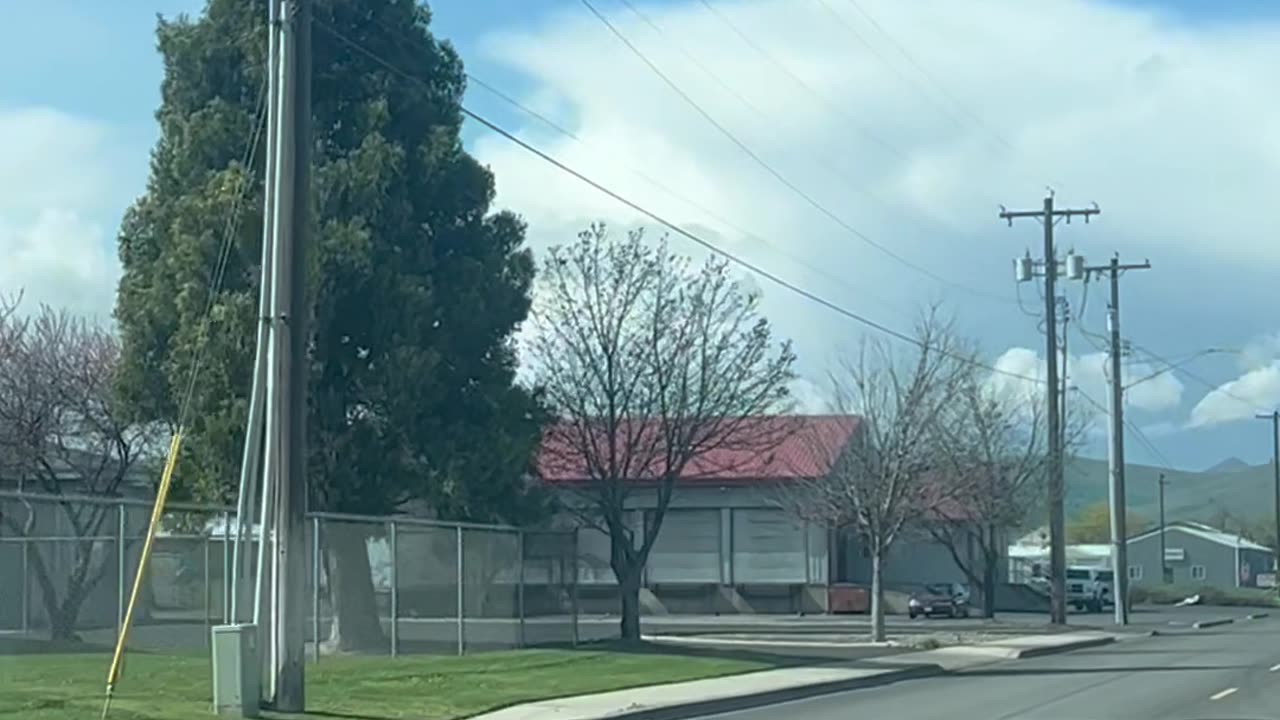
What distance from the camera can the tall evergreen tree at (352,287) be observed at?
35.4 m

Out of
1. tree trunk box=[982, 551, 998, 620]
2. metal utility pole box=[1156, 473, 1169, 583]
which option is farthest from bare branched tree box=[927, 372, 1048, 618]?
metal utility pole box=[1156, 473, 1169, 583]

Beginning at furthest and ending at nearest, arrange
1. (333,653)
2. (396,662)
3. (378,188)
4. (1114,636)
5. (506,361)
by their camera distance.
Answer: (1114,636) → (506,361) → (378,188) → (333,653) → (396,662)

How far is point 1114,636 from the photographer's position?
1965 inches

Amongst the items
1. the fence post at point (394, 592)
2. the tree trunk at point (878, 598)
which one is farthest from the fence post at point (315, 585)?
the tree trunk at point (878, 598)

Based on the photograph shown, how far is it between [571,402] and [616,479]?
6.59 ft

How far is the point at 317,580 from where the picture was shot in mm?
31641

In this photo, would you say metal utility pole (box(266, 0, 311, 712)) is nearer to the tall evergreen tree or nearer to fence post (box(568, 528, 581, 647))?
the tall evergreen tree

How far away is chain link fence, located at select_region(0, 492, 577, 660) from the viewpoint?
28828 millimetres

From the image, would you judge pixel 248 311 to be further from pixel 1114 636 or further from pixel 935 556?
pixel 935 556

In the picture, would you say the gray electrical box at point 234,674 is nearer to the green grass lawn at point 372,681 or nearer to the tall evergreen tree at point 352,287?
the green grass lawn at point 372,681

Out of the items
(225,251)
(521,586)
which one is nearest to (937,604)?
(521,586)

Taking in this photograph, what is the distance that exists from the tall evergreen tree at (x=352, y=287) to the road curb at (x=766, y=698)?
9.63 metres

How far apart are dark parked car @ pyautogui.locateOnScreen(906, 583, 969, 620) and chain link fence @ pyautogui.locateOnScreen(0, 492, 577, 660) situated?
91.6ft

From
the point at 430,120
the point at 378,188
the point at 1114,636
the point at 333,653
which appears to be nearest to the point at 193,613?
the point at 333,653
